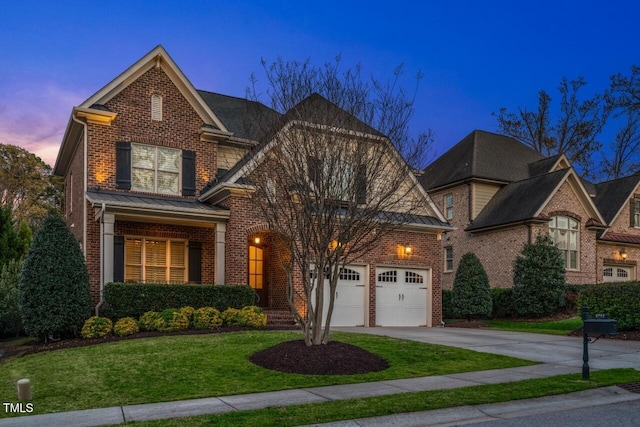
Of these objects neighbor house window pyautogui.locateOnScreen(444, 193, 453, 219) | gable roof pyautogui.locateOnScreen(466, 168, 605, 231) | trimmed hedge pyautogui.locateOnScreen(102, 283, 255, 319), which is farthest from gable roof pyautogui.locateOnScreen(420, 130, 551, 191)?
trimmed hedge pyautogui.locateOnScreen(102, 283, 255, 319)

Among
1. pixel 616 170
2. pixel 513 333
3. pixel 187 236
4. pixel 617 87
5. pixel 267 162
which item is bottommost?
pixel 513 333

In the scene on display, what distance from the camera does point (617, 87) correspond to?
139 feet

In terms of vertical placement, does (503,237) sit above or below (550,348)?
above

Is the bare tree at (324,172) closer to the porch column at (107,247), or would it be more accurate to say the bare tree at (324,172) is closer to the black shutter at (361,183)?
the black shutter at (361,183)

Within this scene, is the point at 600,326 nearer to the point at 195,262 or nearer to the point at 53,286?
the point at 53,286

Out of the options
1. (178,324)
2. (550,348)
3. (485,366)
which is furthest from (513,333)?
(178,324)

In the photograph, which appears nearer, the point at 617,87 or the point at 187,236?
the point at 187,236

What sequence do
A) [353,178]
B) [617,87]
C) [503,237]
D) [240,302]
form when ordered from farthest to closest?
[617,87] → [503,237] → [240,302] → [353,178]

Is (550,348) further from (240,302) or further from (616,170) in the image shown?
(616,170)

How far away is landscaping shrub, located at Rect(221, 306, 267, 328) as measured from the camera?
54.3ft

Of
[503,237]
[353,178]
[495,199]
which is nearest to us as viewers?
[353,178]

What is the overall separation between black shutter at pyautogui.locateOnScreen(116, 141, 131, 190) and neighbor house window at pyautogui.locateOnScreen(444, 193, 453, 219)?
57.7 feet

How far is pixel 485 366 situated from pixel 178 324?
26.9 feet

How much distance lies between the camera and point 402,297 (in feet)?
69.8
